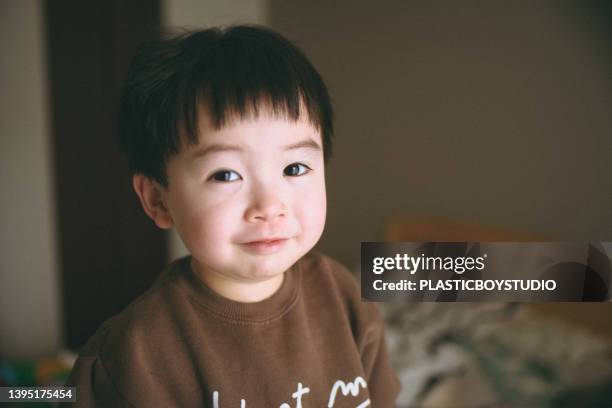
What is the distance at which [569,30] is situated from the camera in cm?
61

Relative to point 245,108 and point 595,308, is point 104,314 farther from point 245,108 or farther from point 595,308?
point 595,308

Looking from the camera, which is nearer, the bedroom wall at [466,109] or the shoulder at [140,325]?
the shoulder at [140,325]

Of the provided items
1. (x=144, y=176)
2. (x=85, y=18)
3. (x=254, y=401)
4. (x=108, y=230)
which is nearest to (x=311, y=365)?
(x=254, y=401)

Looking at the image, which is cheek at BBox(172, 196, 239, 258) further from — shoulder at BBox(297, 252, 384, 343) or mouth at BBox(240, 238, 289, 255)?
shoulder at BBox(297, 252, 384, 343)

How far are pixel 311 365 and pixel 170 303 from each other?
0.13 meters

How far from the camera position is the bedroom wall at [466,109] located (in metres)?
0.60

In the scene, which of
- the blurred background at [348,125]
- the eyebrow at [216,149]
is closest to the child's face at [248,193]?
the eyebrow at [216,149]

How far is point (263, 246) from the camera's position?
0.41 m

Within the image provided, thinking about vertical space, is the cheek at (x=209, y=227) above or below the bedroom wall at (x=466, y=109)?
below

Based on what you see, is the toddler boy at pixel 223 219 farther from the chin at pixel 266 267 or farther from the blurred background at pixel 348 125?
the blurred background at pixel 348 125

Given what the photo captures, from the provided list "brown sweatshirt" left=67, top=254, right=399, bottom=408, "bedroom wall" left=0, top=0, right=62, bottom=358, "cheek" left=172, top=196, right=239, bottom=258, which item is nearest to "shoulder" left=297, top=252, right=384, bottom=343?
"brown sweatshirt" left=67, top=254, right=399, bottom=408

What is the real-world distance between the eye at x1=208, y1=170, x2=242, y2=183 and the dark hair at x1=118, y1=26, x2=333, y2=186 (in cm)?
3

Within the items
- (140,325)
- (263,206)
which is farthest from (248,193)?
(140,325)

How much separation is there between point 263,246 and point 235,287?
6cm
